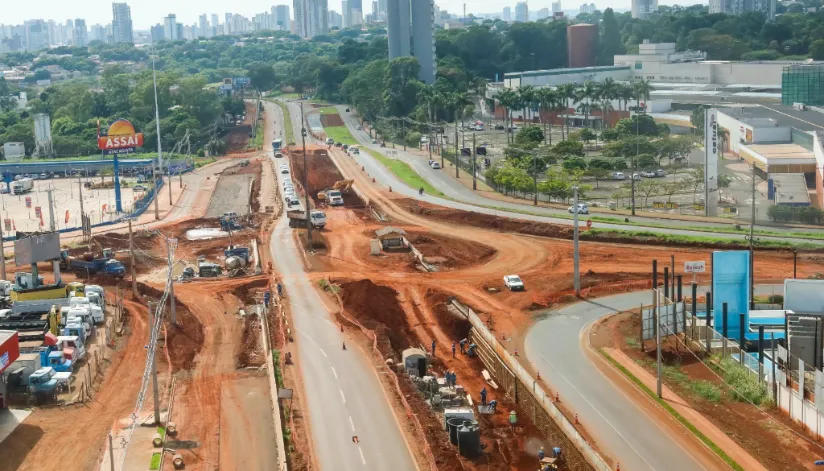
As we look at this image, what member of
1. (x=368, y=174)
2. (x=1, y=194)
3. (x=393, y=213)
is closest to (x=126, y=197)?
(x=1, y=194)

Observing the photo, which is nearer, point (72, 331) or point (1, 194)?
point (72, 331)

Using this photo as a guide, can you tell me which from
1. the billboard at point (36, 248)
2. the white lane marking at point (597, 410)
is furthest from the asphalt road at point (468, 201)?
the billboard at point (36, 248)

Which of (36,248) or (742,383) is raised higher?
(36,248)

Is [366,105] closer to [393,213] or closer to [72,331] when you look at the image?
[393,213]

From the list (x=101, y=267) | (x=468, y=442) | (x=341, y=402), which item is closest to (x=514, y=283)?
(x=341, y=402)

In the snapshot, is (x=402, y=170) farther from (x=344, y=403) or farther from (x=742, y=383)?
(x=742, y=383)

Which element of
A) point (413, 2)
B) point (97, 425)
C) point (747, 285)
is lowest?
point (97, 425)
